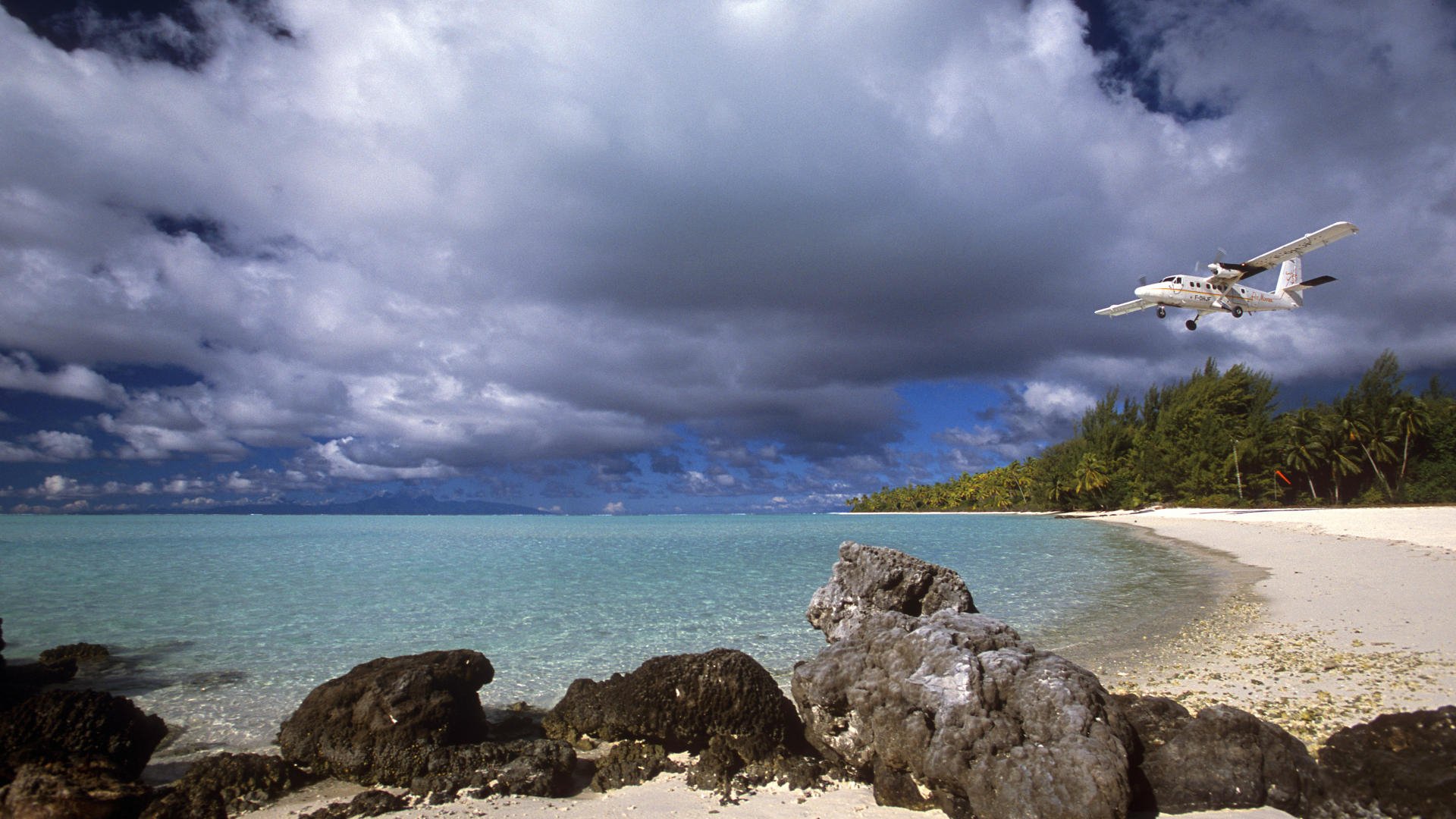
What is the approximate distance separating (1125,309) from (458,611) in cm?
2908

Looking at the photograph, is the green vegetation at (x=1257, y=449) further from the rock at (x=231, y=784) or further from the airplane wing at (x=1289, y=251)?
the rock at (x=231, y=784)

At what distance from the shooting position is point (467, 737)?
6445mm

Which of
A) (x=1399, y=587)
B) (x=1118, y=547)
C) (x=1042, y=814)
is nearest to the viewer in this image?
(x=1042, y=814)

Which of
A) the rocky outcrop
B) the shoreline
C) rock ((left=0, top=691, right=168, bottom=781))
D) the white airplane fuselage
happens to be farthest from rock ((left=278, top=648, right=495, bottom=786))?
the white airplane fuselage

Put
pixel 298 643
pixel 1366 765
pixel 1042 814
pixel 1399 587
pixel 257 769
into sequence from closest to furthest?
pixel 1042 814, pixel 1366 765, pixel 257 769, pixel 298 643, pixel 1399 587

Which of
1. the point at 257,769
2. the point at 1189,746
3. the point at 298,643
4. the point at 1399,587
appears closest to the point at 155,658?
the point at 298,643

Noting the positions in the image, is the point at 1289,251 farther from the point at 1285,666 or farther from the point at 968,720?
the point at 968,720

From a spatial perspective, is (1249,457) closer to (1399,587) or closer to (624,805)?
(1399,587)

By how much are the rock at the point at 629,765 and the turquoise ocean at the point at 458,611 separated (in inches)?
105

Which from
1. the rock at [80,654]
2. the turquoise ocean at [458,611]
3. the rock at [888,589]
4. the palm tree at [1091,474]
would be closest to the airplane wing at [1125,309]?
the turquoise ocean at [458,611]

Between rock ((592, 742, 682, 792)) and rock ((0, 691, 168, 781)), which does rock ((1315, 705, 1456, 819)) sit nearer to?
rock ((592, 742, 682, 792))

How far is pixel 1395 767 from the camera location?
4340mm

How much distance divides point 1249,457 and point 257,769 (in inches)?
2829

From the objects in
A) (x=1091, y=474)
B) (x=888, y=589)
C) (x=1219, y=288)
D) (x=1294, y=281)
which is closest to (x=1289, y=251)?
(x=1219, y=288)
